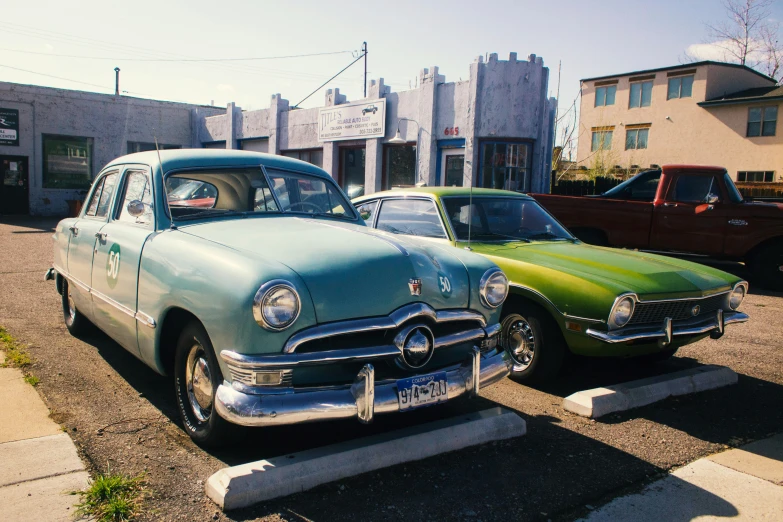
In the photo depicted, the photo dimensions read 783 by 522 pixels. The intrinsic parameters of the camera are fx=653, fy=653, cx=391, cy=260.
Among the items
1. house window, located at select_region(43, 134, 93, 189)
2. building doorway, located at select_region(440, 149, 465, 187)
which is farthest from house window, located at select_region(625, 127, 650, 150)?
house window, located at select_region(43, 134, 93, 189)

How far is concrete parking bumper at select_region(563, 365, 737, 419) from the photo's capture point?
4438 mm

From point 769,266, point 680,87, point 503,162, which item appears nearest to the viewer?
point 769,266

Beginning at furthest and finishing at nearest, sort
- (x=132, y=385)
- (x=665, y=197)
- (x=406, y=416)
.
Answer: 1. (x=665, y=197)
2. (x=132, y=385)
3. (x=406, y=416)

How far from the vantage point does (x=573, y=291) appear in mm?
4660

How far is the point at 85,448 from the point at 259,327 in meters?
1.40

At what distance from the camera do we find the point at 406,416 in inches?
167

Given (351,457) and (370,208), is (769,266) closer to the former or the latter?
(370,208)

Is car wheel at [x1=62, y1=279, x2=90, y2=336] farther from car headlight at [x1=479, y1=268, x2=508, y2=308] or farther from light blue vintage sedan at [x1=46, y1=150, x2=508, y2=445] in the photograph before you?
car headlight at [x1=479, y1=268, x2=508, y2=308]

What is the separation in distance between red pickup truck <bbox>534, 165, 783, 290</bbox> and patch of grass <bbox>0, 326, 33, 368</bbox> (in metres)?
7.91

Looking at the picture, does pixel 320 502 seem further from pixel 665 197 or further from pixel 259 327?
pixel 665 197

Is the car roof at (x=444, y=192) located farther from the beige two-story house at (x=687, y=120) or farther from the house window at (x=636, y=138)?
the house window at (x=636, y=138)

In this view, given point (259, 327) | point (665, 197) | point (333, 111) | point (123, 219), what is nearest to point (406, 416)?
point (259, 327)

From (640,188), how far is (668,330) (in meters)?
7.34

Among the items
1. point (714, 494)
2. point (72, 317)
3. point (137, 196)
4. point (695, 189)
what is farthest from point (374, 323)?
point (695, 189)
